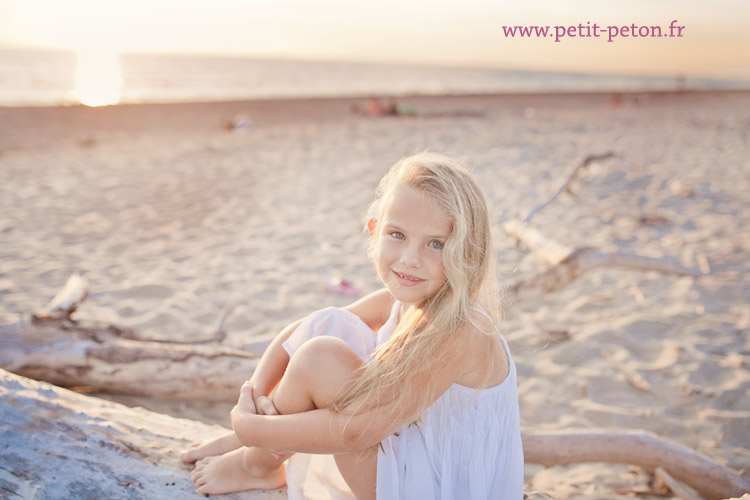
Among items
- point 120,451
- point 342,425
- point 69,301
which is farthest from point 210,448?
point 69,301

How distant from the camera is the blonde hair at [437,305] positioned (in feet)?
4.52

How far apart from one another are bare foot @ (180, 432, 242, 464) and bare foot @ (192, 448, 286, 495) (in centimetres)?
→ 5

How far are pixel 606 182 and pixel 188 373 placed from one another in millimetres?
5887

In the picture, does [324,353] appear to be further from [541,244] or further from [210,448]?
[541,244]

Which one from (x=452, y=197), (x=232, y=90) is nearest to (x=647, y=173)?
(x=452, y=197)

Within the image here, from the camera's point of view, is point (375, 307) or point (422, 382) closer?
point (422, 382)

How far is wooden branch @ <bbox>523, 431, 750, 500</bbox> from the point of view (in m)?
1.90

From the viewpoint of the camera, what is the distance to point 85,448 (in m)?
1.69

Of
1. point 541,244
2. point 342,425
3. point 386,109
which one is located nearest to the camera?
point 342,425

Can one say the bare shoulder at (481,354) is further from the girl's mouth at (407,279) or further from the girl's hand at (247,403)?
the girl's hand at (247,403)

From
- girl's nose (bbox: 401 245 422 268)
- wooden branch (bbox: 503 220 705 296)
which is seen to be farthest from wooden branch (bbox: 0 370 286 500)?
wooden branch (bbox: 503 220 705 296)

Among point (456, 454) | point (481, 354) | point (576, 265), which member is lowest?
point (456, 454)

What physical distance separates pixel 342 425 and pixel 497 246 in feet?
10.9

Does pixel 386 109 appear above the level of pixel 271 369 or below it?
above
